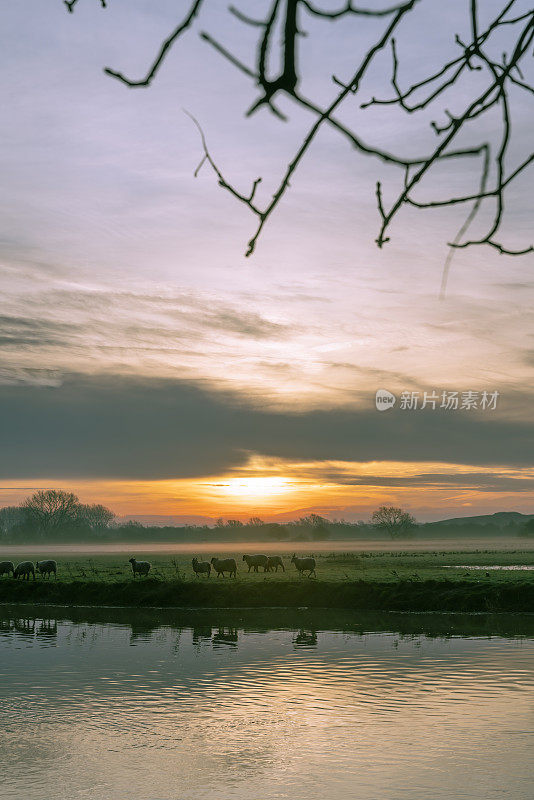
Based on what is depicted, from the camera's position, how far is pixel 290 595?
40.9 m

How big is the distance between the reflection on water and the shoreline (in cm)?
648

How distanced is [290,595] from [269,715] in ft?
77.3

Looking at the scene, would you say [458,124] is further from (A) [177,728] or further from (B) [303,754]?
(A) [177,728]

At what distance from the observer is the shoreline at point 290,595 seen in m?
37.2

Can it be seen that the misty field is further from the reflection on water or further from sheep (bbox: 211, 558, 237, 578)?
the reflection on water

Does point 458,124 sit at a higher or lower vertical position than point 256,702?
higher

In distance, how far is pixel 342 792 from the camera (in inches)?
495

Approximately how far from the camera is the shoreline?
1463 inches

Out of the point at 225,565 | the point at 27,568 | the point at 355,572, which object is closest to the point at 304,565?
the point at 355,572

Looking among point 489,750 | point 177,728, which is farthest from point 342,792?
point 177,728

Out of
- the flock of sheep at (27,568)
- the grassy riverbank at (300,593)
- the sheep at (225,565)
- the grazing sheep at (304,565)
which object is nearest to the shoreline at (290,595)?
the grassy riverbank at (300,593)

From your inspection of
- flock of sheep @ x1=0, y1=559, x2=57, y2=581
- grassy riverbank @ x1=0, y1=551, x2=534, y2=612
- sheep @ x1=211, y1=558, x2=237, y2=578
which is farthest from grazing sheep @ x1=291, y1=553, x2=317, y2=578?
flock of sheep @ x1=0, y1=559, x2=57, y2=581

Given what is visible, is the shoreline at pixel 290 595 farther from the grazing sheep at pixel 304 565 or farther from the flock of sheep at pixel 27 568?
the grazing sheep at pixel 304 565

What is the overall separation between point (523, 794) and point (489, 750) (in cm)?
245
